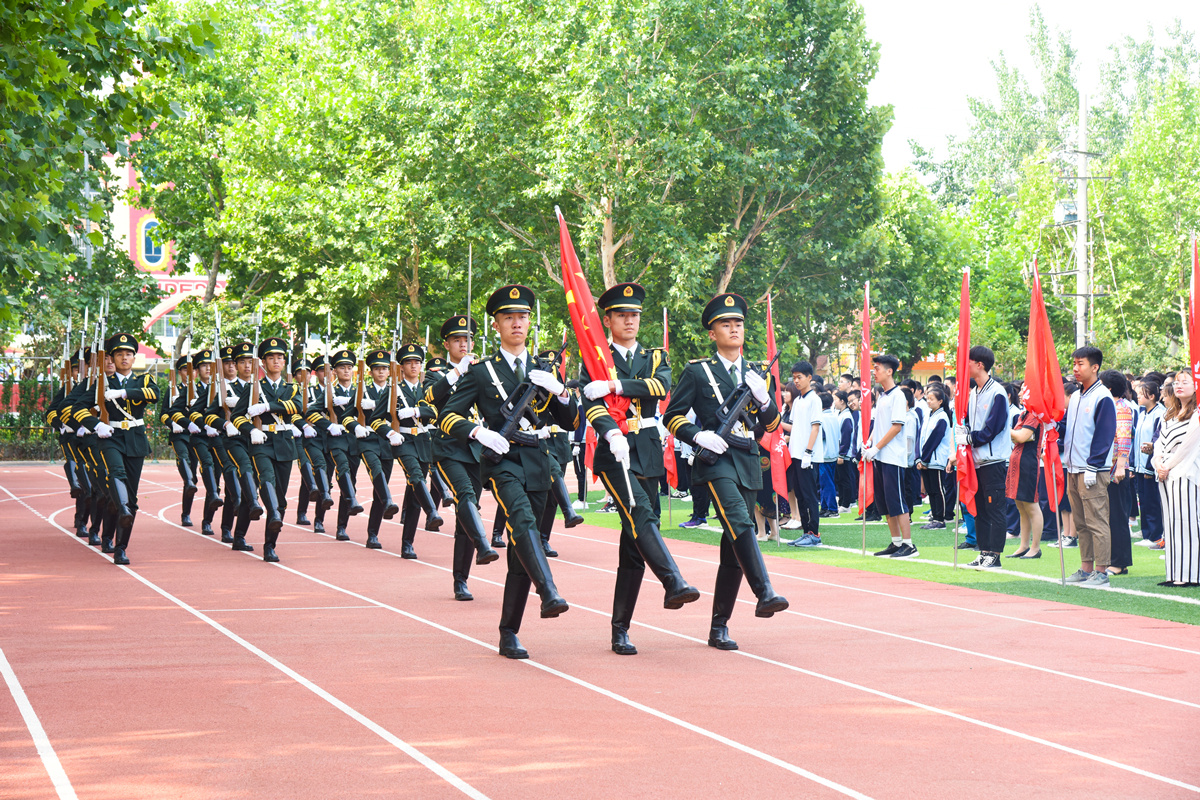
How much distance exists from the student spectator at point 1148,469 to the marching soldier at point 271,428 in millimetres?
9263

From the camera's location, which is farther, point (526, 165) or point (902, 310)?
point (902, 310)

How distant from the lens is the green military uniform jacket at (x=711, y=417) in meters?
7.95

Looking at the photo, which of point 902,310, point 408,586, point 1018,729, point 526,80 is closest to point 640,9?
point 526,80

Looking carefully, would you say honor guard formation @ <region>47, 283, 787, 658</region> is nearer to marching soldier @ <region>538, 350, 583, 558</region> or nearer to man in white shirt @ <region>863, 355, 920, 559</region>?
marching soldier @ <region>538, 350, 583, 558</region>

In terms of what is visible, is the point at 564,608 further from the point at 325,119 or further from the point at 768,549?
the point at 325,119

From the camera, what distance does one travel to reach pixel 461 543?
10.4 m

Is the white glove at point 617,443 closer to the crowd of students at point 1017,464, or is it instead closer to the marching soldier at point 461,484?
the marching soldier at point 461,484

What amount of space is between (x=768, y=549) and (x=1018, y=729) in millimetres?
8564

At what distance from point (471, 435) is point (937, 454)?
10389 mm

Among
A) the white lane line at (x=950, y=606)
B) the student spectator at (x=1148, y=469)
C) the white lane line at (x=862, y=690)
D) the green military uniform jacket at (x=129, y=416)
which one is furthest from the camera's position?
the student spectator at (x=1148, y=469)

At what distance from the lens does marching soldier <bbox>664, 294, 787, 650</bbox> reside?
7.77m

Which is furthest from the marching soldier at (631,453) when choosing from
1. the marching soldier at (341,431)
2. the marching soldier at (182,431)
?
the marching soldier at (182,431)

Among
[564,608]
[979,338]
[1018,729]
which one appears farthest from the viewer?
[979,338]

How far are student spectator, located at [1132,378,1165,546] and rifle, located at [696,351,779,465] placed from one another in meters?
8.09
